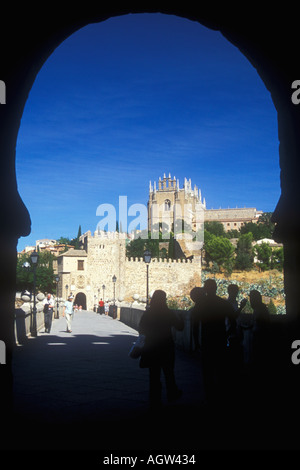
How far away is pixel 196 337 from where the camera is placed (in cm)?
545

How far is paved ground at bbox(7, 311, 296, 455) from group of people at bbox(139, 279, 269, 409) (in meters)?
0.27

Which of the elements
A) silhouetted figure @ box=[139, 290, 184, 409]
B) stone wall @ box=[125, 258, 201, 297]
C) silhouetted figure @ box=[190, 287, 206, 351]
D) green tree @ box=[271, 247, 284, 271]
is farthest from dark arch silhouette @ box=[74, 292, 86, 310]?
silhouetted figure @ box=[139, 290, 184, 409]

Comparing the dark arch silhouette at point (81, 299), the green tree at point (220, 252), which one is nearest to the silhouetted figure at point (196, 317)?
the dark arch silhouette at point (81, 299)

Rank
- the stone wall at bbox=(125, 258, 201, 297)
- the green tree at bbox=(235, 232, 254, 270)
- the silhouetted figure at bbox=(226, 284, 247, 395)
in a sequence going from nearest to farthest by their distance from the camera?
the silhouetted figure at bbox=(226, 284, 247, 395)
the stone wall at bbox=(125, 258, 201, 297)
the green tree at bbox=(235, 232, 254, 270)

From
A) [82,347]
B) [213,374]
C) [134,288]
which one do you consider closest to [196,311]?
[213,374]

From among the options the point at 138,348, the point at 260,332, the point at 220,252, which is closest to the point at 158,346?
the point at 138,348

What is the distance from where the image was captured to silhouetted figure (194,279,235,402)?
16.8ft

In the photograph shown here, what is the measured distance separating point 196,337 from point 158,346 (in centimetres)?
72

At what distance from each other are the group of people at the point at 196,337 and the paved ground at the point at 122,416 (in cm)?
27

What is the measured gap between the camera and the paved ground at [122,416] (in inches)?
149

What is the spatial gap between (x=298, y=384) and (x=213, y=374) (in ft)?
3.35

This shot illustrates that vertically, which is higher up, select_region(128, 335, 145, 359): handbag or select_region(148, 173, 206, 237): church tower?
select_region(148, 173, 206, 237): church tower

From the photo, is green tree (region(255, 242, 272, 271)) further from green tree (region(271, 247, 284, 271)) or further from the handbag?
the handbag
